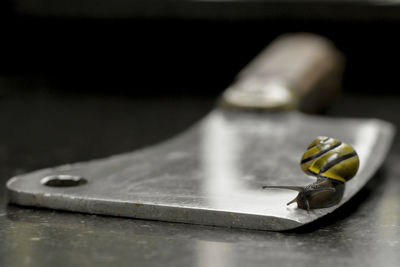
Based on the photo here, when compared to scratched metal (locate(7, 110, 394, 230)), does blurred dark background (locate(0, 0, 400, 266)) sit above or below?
above

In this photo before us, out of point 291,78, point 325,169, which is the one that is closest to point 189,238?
point 325,169

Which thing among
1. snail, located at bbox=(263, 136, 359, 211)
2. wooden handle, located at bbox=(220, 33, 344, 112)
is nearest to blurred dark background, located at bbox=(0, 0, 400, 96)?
wooden handle, located at bbox=(220, 33, 344, 112)

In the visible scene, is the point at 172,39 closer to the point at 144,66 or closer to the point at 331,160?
the point at 144,66

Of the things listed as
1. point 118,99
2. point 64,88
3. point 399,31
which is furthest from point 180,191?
point 399,31

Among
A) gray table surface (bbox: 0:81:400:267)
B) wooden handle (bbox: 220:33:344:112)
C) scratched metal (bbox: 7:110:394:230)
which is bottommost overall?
gray table surface (bbox: 0:81:400:267)

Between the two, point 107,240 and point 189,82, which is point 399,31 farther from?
point 107,240

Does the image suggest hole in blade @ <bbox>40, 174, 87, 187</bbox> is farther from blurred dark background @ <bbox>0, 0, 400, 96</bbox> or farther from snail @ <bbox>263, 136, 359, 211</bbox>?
blurred dark background @ <bbox>0, 0, 400, 96</bbox>

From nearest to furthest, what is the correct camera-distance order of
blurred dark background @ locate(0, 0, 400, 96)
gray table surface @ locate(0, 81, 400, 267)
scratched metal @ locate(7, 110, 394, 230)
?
gray table surface @ locate(0, 81, 400, 267)
scratched metal @ locate(7, 110, 394, 230)
blurred dark background @ locate(0, 0, 400, 96)
